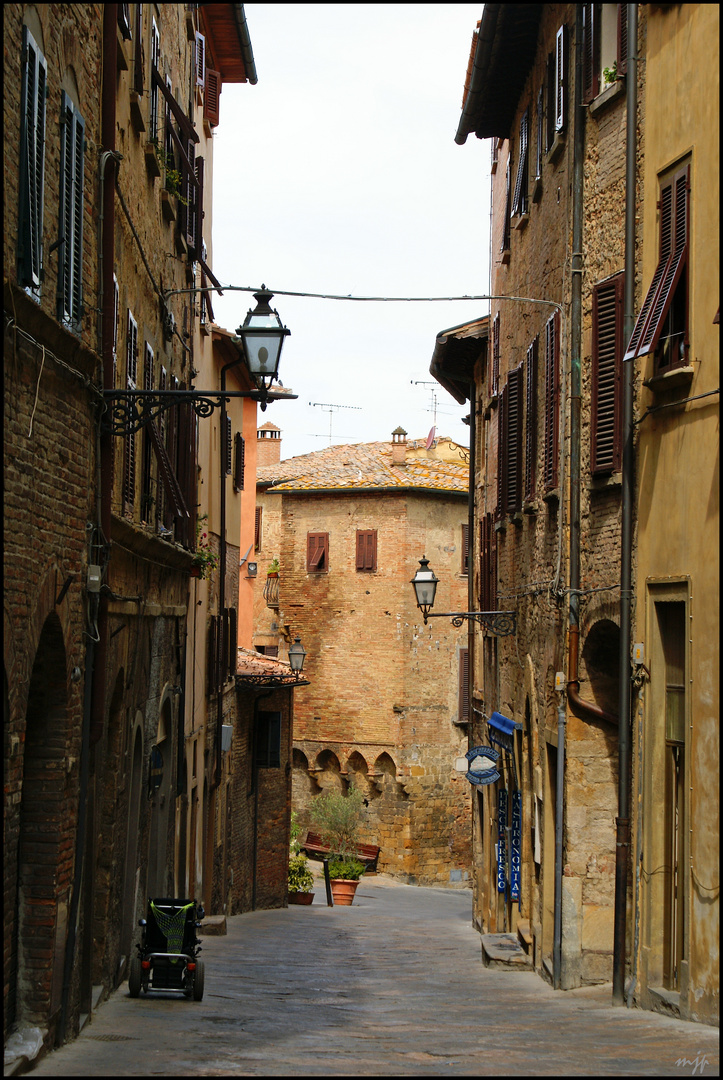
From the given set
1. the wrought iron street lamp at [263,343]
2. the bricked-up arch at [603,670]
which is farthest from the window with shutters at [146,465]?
the bricked-up arch at [603,670]

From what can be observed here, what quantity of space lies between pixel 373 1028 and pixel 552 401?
6912 mm

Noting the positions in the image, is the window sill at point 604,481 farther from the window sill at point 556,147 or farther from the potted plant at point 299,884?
the potted plant at point 299,884

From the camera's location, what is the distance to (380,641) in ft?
135

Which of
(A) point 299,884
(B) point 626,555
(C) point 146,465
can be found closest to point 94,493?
(C) point 146,465

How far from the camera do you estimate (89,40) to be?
9391mm

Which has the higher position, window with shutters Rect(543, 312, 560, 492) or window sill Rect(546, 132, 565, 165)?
window sill Rect(546, 132, 565, 165)

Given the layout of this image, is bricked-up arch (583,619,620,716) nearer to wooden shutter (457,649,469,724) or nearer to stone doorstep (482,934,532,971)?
stone doorstep (482,934,532,971)

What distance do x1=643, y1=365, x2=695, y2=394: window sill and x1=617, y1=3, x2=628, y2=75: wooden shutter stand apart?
124 inches

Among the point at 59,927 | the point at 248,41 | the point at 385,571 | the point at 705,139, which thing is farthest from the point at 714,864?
the point at 385,571

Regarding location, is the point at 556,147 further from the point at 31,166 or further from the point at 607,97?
the point at 31,166

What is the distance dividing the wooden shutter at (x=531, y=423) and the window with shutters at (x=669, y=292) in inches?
191

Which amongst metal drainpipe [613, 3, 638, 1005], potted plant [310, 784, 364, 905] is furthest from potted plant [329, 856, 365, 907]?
metal drainpipe [613, 3, 638, 1005]

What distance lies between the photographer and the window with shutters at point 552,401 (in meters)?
13.5

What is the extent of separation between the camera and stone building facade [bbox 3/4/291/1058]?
7.69 m
